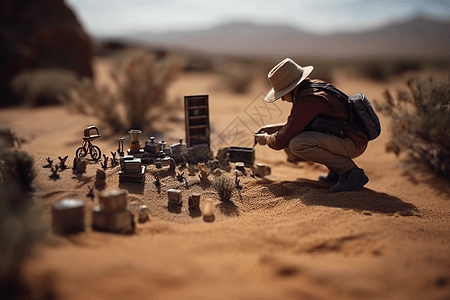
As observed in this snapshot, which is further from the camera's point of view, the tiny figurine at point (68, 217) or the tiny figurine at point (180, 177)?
the tiny figurine at point (180, 177)

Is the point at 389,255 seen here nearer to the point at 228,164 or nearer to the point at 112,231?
the point at 112,231

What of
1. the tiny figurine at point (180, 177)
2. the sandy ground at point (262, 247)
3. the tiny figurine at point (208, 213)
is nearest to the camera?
the sandy ground at point (262, 247)

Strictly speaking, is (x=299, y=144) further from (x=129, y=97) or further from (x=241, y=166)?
(x=129, y=97)

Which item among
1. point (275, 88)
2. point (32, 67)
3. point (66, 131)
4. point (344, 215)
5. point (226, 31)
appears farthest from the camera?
point (226, 31)

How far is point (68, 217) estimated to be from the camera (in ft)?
10.4

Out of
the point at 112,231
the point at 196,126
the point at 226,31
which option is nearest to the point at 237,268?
the point at 112,231

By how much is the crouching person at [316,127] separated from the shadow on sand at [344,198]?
22cm

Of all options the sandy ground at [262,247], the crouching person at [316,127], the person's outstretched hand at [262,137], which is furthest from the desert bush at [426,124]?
the person's outstretched hand at [262,137]

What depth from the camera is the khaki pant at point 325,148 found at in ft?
15.6

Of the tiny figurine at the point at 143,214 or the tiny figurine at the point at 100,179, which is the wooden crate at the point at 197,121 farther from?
the tiny figurine at the point at 143,214

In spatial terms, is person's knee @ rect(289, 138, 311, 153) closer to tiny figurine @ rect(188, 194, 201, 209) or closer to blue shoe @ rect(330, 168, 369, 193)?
blue shoe @ rect(330, 168, 369, 193)

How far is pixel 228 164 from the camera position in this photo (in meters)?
5.69

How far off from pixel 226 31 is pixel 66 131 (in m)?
112

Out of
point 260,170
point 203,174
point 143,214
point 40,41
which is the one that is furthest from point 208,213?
point 40,41
